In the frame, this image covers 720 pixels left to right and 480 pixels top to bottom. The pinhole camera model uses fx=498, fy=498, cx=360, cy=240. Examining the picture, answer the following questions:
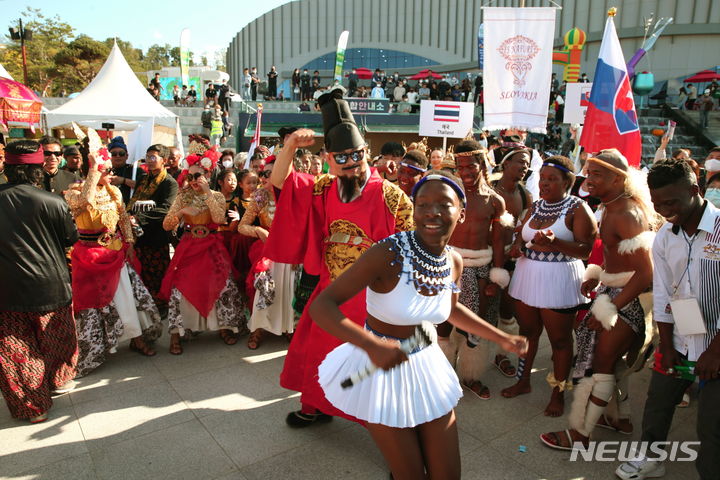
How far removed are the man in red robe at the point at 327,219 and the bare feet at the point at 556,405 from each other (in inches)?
65.6

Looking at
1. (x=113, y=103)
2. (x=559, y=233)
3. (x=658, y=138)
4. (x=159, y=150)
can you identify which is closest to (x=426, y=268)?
(x=559, y=233)

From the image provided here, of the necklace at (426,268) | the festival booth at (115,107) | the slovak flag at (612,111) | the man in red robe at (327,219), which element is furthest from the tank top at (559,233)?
the festival booth at (115,107)

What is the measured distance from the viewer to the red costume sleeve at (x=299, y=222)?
11.0 feet

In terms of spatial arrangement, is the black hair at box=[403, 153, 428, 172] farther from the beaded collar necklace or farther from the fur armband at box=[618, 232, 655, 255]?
the fur armband at box=[618, 232, 655, 255]

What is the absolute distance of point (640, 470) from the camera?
294 centimetres

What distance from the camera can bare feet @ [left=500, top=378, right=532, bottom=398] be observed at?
4031mm

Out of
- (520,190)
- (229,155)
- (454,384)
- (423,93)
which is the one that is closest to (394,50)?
(423,93)

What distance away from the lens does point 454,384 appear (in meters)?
2.24

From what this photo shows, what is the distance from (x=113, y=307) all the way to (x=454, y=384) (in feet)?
11.4

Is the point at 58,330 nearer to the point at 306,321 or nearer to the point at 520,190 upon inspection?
the point at 306,321

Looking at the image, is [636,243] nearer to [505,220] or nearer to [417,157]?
[505,220]

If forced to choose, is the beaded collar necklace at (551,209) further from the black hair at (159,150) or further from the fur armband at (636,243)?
the black hair at (159,150)

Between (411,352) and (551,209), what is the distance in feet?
6.96

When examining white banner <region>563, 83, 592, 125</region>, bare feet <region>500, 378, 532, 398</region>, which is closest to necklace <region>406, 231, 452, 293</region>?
bare feet <region>500, 378, 532, 398</region>
